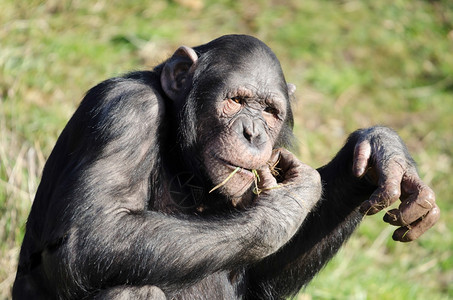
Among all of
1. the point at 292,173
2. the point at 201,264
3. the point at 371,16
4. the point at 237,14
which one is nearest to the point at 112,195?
the point at 201,264

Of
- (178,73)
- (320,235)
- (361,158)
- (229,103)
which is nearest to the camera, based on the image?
(361,158)

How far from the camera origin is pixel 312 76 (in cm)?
1094

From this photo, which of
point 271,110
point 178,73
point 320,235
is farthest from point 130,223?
point 320,235

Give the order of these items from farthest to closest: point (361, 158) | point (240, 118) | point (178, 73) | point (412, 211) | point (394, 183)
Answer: point (178, 73) → point (240, 118) → point (361, 158) → point (394, 183) → point (412, 211)

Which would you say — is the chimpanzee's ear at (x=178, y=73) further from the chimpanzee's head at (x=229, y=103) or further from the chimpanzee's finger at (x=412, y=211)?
the chimpanzee's finger at (x=412, y=211)

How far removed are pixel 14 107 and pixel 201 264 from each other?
13.4ft

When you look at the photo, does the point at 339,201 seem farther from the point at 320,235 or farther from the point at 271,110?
the point at 271,110

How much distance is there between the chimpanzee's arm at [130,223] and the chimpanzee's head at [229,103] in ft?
0.98

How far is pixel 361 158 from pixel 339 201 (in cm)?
71

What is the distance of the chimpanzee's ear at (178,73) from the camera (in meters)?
5.65

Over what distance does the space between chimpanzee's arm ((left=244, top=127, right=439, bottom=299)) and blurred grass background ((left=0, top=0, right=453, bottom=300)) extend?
116cm

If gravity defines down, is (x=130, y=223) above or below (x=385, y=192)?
above

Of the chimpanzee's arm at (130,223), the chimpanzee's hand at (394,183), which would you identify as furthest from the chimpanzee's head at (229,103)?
the chimpanzee's hand at (394,183)

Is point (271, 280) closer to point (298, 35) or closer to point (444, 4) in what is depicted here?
point (298, 35)
